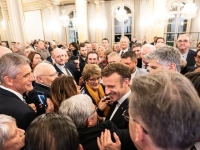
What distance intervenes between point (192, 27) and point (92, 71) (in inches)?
359

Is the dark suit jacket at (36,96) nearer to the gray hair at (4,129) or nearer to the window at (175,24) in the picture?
the gray hair at (4,129)

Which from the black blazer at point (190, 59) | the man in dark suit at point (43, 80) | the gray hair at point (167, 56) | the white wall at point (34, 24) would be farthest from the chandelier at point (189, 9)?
the white wall at point (34, 24)

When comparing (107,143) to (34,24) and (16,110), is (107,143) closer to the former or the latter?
(16,110)

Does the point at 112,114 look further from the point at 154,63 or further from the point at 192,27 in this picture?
the point at 192,27

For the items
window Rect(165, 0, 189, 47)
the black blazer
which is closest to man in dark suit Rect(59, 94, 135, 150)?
the black blazer

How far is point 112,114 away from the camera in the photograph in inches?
58.4

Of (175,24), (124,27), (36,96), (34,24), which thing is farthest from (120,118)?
(34,24)

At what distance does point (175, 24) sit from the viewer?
9.55 meters

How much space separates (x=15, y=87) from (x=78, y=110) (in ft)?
2.54

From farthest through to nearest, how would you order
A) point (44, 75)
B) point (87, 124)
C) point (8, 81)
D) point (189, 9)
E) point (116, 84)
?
point (189, 9), point (44, 75), point (116, 84), point (8, 81), point (87, 124)

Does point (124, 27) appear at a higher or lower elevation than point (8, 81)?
higher

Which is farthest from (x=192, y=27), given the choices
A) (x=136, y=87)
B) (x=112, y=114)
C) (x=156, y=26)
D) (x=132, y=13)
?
(x=136, y=87)

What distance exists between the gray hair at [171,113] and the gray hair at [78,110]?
0.60 metres

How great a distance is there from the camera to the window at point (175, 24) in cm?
928
